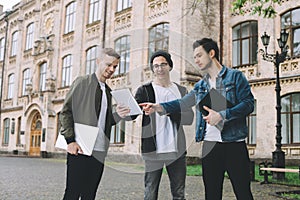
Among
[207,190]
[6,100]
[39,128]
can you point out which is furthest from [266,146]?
[6,100]

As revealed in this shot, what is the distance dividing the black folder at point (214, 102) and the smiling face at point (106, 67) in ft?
2.41

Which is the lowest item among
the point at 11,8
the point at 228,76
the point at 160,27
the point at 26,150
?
the point at 26,150

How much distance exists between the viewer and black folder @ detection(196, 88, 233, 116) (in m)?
2.89

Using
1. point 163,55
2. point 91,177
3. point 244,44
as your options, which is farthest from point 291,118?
point 163,55

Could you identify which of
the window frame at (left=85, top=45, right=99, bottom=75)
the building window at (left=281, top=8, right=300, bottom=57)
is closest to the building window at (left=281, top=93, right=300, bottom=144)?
the building window at (left=281, top=8, right=300, bottom=57)

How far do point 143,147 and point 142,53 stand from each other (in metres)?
0.79

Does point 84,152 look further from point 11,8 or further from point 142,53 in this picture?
point 11,8

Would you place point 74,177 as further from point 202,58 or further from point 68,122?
point 202,58

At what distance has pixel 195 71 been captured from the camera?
9.43 feet

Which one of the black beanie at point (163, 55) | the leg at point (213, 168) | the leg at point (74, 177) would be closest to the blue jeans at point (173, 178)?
the leg at point (213, 168)

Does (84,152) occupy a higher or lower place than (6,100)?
lower

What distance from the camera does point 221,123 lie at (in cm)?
287

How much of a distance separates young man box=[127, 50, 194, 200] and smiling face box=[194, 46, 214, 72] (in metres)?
0.21

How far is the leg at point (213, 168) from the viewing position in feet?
9.78
